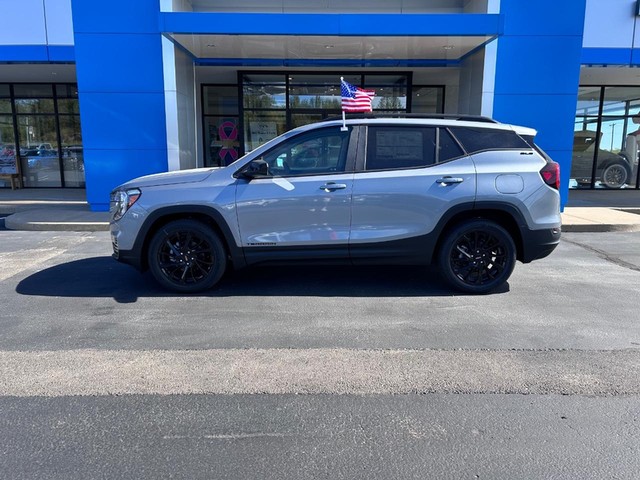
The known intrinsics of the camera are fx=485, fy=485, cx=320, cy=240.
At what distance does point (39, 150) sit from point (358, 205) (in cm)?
1477

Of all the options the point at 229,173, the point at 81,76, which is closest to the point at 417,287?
the point at 229,173

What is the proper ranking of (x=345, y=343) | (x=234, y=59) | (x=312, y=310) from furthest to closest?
(x=234, y=59) → (x=312, y=310) → (x=345, y=343)

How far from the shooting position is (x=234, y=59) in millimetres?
12797

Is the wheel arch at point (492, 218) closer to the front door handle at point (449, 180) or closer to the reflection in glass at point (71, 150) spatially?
the front door handle at point (449, 180)

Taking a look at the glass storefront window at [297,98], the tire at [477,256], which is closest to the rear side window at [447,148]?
the tire at [477,256]

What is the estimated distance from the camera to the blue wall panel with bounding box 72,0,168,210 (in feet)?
34.3

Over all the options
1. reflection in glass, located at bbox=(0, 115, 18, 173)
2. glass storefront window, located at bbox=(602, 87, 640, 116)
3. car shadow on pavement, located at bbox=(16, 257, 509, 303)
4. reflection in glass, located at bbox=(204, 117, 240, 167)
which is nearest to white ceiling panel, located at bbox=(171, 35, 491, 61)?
reflection in glass, located at bbox=(204, 117, 240, 167)

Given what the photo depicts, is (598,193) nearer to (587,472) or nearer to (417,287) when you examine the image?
(417,287)

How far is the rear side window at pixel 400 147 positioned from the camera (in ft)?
17.9

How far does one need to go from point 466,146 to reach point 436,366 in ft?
9.10

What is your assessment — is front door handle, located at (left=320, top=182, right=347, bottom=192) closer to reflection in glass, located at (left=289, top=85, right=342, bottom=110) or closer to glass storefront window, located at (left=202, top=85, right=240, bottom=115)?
reflection in glass, located at (left=289, top=85, right=342, bottom=110)

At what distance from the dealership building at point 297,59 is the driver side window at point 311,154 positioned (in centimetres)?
496

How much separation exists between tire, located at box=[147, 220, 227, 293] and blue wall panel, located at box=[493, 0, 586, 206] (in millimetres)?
8076

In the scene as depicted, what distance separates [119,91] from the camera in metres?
10.8
